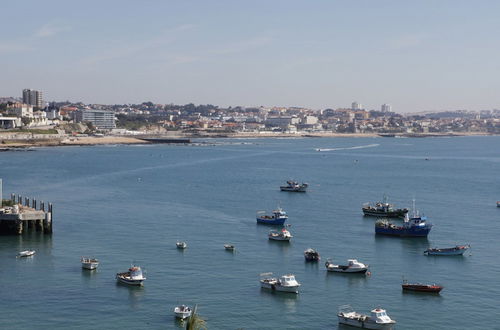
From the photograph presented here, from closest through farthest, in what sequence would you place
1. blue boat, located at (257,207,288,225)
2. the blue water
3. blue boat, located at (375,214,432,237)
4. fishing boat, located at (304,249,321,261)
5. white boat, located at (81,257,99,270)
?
the blue water, white boat, located at (81,257,99,270), fishing boat, located at (304,249,321,261), blue boat, located at (375,214,432,237), blue boat, located at (257,207,288,225)

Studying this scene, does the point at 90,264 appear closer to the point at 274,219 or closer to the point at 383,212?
the point at 274,219

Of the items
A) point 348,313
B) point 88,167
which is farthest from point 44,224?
point 88,167

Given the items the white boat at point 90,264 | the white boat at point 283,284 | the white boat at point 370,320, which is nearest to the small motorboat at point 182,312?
the white boat at point 283,284

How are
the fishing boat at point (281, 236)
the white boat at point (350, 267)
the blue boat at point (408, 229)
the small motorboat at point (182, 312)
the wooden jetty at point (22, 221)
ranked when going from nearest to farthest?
the small motorboat at point (182, 312), the white boat at point (350, 267), the fishing boat at point (281, 236), the wooden jetty at point (22, 221), the blue boat at point (408, 229)

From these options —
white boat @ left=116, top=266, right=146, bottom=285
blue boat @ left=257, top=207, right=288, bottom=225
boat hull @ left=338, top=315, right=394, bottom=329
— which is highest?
blue boat @ left=257, top=207, right=288, bottom=225

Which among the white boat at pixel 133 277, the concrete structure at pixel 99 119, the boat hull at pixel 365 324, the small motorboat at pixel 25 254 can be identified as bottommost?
the boat hull at pixel 365 324

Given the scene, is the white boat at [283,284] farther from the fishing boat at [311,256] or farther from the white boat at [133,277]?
the fishing boat at [311,256]

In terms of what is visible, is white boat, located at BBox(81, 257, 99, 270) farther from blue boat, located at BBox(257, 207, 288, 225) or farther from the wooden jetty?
blue boat, located at BBox(257, 207, 288, 225)

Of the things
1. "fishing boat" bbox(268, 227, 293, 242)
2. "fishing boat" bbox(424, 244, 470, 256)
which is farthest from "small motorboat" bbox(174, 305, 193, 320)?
"fishing boat" bbox(424, 244, 470, 256)
